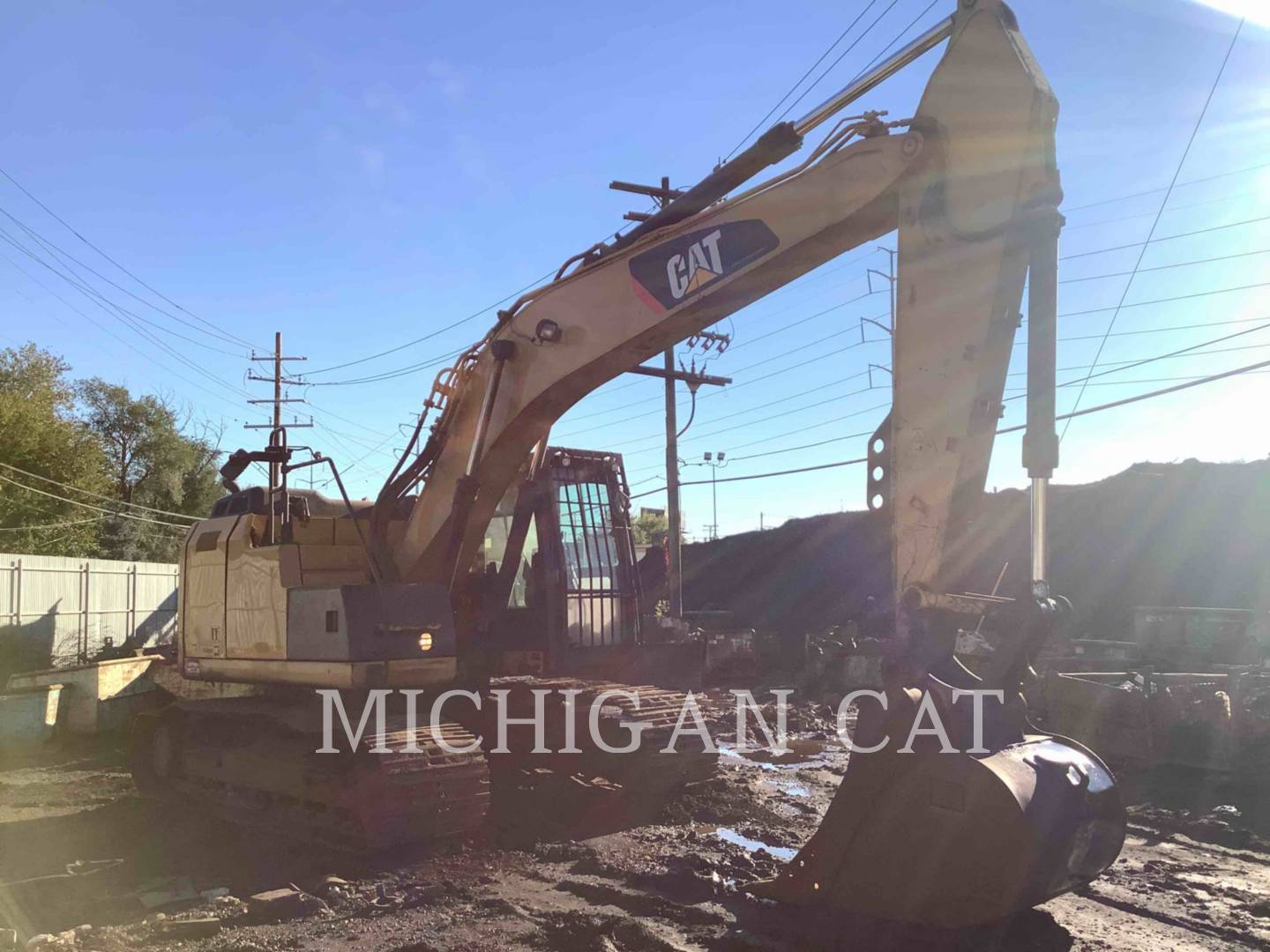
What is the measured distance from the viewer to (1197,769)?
9.12 meters

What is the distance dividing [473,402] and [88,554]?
97.0ft

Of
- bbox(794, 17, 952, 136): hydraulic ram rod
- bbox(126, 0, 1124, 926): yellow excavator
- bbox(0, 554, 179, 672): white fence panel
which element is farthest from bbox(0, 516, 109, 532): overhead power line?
bbox(794, 17, 952, 136): hydraulic ram rod

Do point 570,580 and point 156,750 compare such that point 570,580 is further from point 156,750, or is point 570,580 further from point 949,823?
point 949,823

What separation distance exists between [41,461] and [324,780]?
31.0 metres

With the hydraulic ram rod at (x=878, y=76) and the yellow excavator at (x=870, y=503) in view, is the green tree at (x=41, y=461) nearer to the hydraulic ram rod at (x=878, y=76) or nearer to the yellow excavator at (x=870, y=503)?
the yellow excavator at (x=870, y=503)

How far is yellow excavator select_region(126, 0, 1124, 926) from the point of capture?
4.36m

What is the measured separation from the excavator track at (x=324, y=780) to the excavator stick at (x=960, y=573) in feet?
7.79

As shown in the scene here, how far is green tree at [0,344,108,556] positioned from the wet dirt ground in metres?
25.7

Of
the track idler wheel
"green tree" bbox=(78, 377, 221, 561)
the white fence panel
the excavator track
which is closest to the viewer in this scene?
the excavator track

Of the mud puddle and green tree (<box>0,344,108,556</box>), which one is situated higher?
green tree (<box>0,344,108,556</box>)

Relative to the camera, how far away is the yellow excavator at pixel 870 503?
4.36m

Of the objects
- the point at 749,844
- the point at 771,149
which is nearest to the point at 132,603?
the point at 749,844

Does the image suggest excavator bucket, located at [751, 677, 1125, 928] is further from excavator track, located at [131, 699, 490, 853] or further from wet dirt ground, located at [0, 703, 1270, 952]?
excavator track, located at [131, 699, 490, 853]

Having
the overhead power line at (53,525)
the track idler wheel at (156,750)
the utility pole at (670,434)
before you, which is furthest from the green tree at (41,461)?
the track idler wheel at (156,750)
